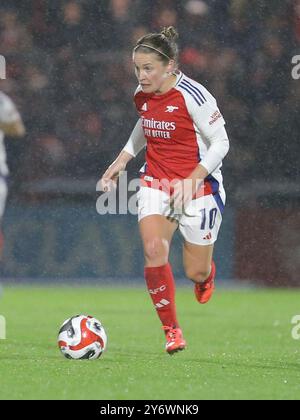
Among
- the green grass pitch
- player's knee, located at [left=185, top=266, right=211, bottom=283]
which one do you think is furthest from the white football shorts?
the green grass pitch

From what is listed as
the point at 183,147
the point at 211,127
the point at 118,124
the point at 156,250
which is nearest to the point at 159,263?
the point at 156,250

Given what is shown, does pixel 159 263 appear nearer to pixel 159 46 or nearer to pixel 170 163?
pixel 170 163

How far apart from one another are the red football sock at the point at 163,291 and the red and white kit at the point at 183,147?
0.33 meters

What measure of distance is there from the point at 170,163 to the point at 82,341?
1.21 meters

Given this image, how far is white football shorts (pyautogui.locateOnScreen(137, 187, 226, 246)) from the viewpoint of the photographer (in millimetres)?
6664

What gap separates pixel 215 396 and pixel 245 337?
3.13 metres

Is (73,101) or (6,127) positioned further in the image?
(73,101)

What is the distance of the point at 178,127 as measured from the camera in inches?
264

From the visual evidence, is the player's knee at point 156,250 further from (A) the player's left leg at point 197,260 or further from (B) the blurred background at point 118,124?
(B) the blurred background at point 118,124

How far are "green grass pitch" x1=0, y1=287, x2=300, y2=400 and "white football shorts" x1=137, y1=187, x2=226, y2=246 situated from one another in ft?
2.29

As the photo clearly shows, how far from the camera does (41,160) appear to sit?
11977mm

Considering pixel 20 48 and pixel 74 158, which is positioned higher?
pixel 20 48

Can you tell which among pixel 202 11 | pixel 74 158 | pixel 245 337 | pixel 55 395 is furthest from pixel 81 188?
pixel 55 395
